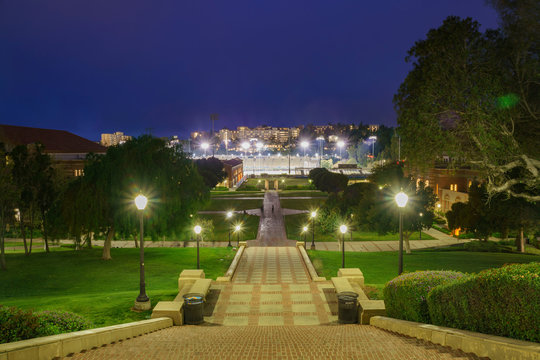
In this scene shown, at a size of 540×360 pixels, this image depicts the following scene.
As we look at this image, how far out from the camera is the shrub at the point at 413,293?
9453mm

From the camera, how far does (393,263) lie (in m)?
24.8

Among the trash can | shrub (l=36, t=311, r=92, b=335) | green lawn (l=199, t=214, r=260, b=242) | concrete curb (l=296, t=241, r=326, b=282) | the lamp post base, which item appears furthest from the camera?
green lawn (l=199, t=214, r=260, b=242)

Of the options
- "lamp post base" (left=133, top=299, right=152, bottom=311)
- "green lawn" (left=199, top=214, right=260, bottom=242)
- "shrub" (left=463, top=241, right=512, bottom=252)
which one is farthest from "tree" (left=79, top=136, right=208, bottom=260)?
"shrub" (left=463, top=241, right=512, bottom=252)

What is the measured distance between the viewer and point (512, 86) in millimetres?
15453

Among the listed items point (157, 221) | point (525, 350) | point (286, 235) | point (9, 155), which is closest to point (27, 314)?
point (525, 350)

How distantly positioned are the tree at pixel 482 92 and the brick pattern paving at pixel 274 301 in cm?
864

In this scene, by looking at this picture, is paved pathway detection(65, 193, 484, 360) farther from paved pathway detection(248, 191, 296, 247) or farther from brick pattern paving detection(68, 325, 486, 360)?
paved pathway detection(248, 191, 296, 247)

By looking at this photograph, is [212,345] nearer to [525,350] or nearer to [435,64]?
[525,350]

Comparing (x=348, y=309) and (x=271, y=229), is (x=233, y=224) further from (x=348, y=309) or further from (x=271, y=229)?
(x=348, y=309)

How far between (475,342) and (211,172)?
233 feet

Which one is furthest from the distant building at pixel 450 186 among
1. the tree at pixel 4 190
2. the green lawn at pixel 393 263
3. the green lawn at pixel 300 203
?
the tree at pixel 4 190

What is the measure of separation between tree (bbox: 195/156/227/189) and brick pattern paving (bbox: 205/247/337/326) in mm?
55071

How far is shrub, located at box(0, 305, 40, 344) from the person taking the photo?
7.00 meters

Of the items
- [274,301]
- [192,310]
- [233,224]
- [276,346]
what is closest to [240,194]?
[233,224]
